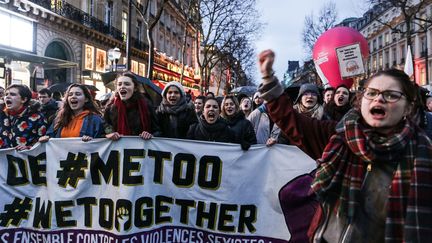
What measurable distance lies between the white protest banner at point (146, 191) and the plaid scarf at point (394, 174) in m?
1.94

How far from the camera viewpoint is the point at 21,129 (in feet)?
15.0

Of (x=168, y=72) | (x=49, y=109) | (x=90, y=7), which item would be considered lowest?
(x=49, y=109)

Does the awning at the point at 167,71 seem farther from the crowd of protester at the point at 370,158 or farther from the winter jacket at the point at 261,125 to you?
the crowd of protester at the point at 370,158

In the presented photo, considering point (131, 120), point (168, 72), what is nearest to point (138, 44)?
point (168, 72)

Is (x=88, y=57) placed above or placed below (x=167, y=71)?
below

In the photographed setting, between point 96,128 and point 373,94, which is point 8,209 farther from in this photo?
point 373,94

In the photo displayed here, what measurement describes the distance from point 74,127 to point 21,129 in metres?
0.66

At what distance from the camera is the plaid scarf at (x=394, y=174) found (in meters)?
1.66

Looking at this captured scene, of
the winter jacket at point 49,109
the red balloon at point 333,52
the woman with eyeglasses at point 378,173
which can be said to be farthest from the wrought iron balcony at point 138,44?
the woman with eyeglasses at point 378,173

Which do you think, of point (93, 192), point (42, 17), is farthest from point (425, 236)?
point (42, 17)

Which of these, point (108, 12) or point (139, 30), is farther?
point (139, 30)

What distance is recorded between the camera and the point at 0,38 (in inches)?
587

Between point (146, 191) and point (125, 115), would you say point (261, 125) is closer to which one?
point (125, 115)

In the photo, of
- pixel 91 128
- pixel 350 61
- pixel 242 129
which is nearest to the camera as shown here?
pixel 91 128
